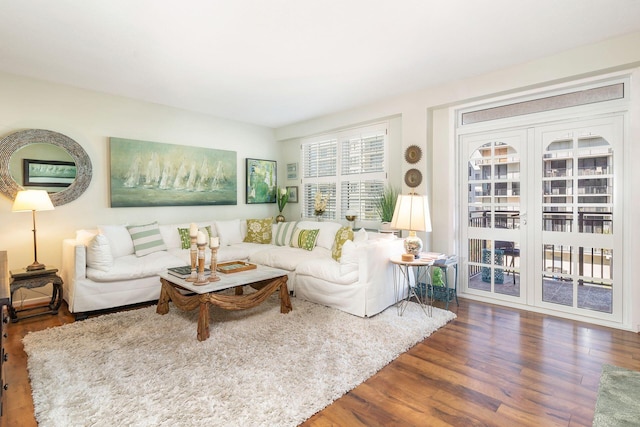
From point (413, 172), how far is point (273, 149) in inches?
115

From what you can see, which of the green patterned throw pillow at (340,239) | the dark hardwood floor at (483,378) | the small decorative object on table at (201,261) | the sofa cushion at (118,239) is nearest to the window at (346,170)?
the green patterned throw pillow at (340,239)

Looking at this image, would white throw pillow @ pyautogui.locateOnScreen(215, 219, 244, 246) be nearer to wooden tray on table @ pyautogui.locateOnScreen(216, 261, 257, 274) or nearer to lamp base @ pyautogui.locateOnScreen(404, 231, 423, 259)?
wooden tray on table @ pyautogui.locateOnScreen(216, 261, 257, 274)

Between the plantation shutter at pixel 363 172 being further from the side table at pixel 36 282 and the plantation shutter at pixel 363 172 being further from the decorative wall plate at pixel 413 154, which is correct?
the side table at pixel 36 282

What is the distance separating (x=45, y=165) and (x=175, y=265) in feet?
6.14

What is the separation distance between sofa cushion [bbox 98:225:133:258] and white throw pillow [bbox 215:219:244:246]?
123cm

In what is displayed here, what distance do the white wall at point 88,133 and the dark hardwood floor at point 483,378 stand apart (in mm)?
1098

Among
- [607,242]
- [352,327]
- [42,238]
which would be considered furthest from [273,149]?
[607,242]

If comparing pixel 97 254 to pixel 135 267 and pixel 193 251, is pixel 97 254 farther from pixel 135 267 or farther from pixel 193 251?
pixel 193 251

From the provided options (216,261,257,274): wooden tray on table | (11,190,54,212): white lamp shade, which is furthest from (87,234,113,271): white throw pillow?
(216,261,257,274): wooden tray on table

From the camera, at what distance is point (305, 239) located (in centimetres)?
468

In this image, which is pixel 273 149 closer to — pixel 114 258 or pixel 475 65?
pixel 114 258

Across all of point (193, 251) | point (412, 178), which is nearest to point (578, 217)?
point (412, 178)

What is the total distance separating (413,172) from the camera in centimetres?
421

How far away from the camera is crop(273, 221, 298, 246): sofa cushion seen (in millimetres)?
4965
